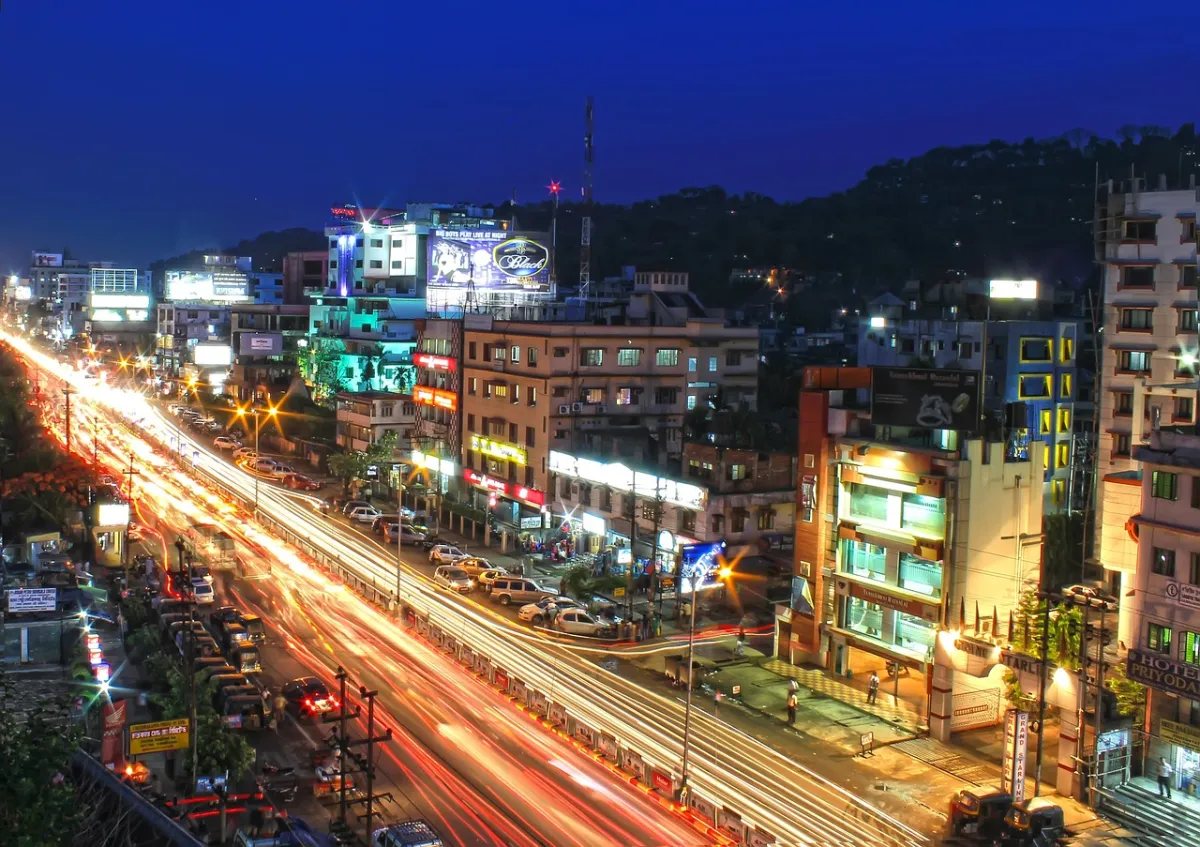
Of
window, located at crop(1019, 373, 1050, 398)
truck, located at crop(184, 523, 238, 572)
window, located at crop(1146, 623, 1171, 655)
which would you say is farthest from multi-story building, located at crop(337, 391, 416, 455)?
window, located at crop(1146, 623, 1171, 655)

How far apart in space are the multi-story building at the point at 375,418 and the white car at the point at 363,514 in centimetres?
930

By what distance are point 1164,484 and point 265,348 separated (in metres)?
81.2

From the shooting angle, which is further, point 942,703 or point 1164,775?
point 942,703

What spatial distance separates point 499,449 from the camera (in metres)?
53.8

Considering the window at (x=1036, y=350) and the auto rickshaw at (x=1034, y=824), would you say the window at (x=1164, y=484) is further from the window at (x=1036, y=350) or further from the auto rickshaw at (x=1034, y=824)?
the window at (x=1036, y=350)

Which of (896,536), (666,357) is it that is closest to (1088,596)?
(896,536)

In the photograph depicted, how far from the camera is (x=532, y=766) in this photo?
2566 cm

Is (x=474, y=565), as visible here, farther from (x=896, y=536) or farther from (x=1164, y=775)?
(x=1164, y=775)

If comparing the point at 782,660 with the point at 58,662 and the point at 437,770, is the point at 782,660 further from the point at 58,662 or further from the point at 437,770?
the point at 58,662

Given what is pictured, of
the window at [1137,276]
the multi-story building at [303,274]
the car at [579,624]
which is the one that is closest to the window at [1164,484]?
the car at [579,624]

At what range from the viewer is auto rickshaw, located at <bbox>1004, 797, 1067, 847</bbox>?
75.4ft

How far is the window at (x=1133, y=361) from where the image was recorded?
4503 centimetres

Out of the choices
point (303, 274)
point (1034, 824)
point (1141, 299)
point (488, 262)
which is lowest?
point (1034, 824)

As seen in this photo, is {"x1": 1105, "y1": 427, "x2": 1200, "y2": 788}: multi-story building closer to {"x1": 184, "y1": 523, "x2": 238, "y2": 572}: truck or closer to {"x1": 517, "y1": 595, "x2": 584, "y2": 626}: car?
{"x1": 517, "y1": 595, "x2": 584, "y2": 626}: car
